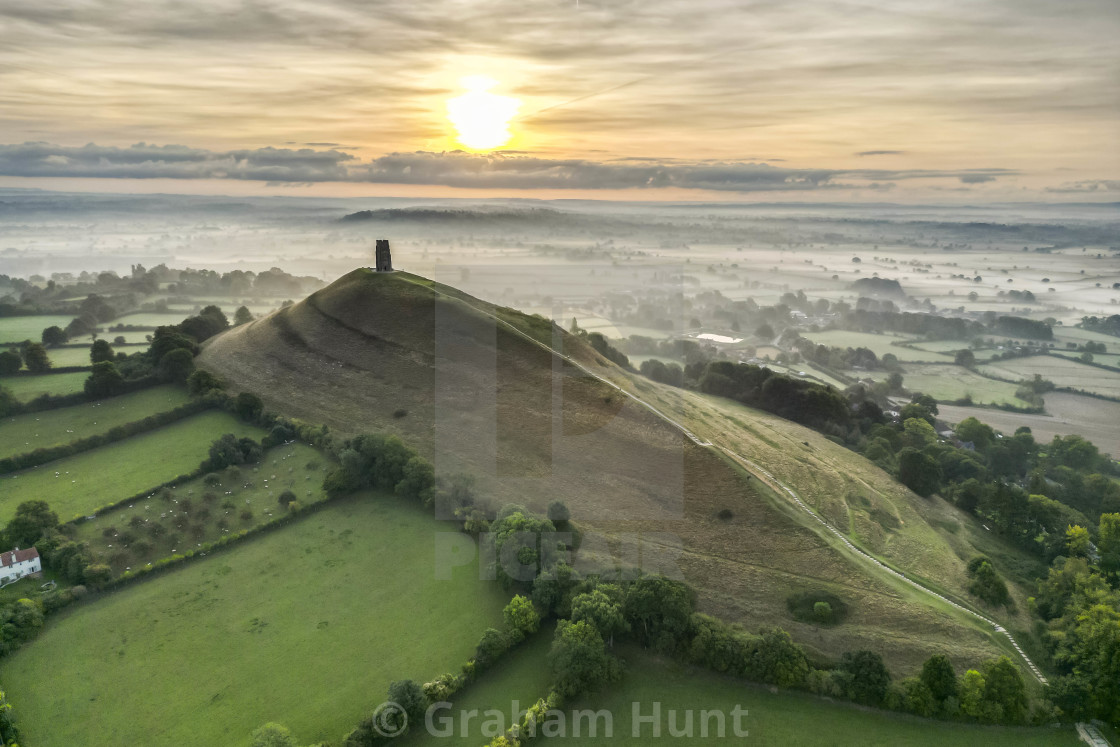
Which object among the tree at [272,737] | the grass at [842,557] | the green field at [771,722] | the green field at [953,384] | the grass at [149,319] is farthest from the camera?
the grass at [149,319]

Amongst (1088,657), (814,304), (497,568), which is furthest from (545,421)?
(814,304)

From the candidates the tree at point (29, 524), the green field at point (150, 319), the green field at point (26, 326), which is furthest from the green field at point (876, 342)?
the green field at point (26, 326)

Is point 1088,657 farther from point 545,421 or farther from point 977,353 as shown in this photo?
point 977,353

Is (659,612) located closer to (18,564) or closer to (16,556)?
(18,564)

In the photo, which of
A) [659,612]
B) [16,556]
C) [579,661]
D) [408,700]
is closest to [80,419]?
[16,556]

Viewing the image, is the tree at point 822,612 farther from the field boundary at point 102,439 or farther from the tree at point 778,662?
the field boundary at point 102,439

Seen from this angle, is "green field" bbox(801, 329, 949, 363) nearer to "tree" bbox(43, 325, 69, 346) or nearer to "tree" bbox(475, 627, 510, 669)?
"tree" bbox(475, 627, 510, 669)
